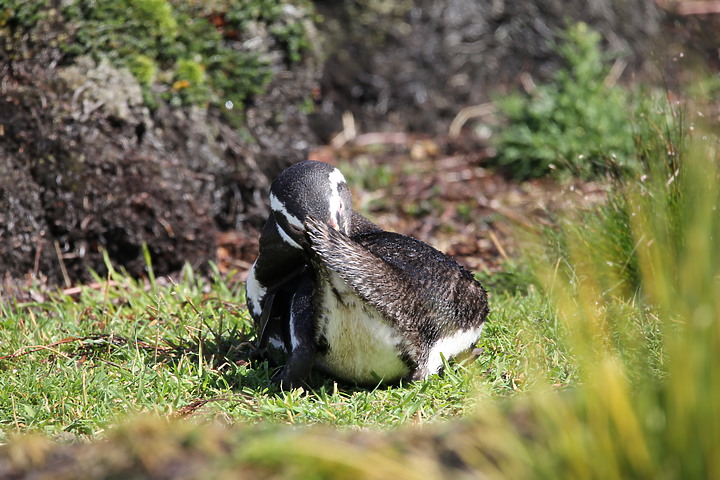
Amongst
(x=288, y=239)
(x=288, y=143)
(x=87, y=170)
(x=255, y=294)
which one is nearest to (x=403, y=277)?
(x=288, y=239)

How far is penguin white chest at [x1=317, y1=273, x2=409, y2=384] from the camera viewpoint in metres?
3.27

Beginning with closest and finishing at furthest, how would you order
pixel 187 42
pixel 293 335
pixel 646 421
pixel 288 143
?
pixel 646 421 < pixel 293 335 < pixel 187 42 < pixel 288 143

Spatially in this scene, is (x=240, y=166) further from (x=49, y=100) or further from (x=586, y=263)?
(x=586, y=263)

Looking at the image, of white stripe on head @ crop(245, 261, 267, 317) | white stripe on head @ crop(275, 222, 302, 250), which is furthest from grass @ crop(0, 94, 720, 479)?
white stripe on head @ crop(275, 222, 302, 250)

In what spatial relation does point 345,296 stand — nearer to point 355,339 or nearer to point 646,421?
point 355,339

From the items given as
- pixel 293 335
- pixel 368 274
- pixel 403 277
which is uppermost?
pixel 368 274

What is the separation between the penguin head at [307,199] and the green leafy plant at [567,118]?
11.6 ft

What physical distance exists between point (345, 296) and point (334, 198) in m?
0.61

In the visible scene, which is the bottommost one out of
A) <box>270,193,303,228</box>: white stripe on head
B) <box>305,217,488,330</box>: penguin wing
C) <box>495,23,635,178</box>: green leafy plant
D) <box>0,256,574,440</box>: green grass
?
<box>495,23,635,178</box>: green leafy plant

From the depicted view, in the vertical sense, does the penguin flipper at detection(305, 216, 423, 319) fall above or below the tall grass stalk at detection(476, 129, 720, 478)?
below

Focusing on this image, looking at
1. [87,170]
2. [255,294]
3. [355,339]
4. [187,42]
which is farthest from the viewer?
[187,42]

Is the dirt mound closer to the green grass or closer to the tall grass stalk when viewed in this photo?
the green grass

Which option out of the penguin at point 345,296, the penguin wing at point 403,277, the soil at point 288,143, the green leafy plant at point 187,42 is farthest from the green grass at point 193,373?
the green leafy plant at point 187,42

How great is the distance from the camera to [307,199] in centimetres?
366
